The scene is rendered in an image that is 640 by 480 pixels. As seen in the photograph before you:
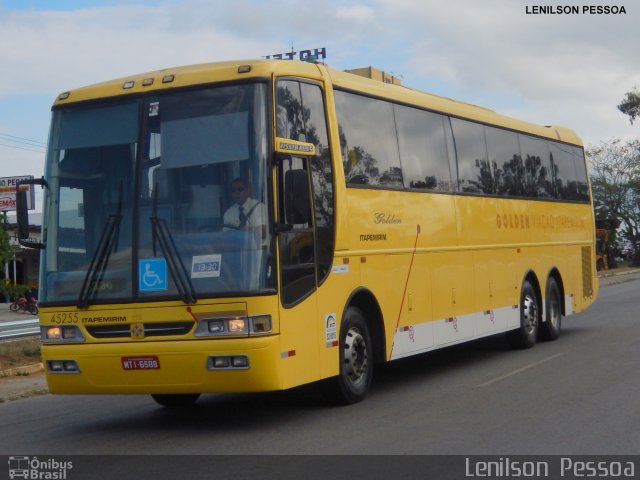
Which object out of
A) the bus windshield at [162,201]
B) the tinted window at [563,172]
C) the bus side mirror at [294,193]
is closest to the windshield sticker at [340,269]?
the bus side mirror at [294,193]

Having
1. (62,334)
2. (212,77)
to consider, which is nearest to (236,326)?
(62,334)

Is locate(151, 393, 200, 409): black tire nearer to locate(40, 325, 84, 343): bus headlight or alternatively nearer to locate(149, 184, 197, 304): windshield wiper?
locate(40, 325, 84, 343): bus headlight

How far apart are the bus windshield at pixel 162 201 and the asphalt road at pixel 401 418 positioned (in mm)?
1409

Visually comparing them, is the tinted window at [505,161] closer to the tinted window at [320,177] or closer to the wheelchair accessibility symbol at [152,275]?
the tinted window at [320,177]

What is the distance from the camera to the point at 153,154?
32.2 feet

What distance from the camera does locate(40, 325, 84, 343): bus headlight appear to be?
984 cm

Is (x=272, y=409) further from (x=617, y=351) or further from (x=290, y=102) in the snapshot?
(x=617, y=351)

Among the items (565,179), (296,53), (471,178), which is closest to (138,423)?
(471,178)

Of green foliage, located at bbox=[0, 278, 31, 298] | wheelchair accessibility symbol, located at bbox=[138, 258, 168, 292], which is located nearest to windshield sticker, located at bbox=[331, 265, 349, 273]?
wheelchair accessibility symbol, located at bbox=[138, 258, 168, 292]

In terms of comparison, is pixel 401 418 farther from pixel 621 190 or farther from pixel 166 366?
pixel 621 190

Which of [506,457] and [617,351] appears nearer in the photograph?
[506,457]

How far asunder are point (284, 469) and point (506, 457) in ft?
5.74

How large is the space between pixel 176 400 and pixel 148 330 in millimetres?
2337

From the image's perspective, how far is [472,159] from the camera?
14.9 metres
